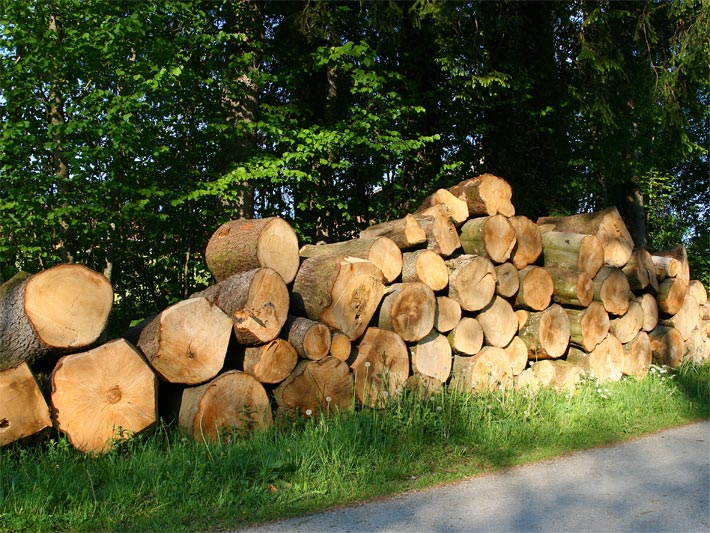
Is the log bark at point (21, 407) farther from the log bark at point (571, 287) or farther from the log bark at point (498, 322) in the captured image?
the log bark at point (571, 287)

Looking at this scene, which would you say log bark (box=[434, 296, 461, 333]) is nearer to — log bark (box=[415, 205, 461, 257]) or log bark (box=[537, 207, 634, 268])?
log bark (box=[415, 205, 461, 257])

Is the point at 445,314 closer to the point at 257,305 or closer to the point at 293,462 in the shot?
the point at 257,305

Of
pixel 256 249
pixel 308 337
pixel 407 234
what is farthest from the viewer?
pixel 407 234

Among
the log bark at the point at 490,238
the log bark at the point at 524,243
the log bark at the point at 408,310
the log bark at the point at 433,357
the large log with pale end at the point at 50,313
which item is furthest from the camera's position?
the log bark at the point at 524,243

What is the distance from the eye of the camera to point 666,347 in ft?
28.3

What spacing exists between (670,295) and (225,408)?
6.43 meters

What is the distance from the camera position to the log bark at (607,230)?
8062 millimetres

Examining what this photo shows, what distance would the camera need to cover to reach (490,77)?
10.6m

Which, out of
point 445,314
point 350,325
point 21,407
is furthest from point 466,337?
point 21,407

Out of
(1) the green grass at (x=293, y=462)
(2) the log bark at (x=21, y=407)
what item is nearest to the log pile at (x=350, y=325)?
(2) the log bark at (x=21, y=407)

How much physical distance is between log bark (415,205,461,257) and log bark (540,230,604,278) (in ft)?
4.62

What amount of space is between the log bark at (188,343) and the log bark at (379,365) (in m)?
1.35

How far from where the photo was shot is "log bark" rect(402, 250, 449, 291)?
6457mm

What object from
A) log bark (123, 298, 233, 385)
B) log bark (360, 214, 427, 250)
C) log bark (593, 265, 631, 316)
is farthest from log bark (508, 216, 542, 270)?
log bark (123, 298, 233, 385)
